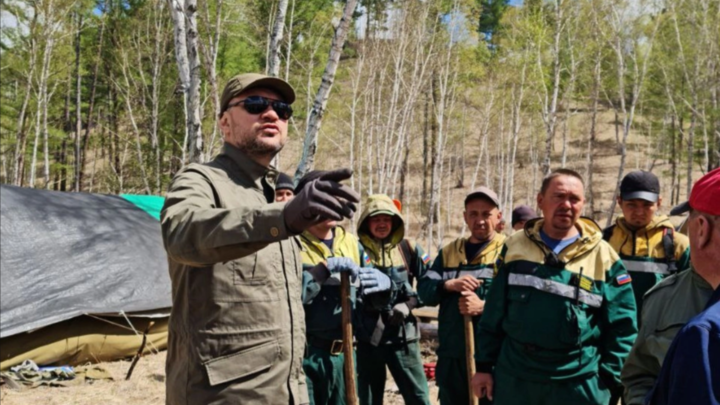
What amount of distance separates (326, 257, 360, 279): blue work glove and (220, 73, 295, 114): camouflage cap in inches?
65.0

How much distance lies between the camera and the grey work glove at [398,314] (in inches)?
163

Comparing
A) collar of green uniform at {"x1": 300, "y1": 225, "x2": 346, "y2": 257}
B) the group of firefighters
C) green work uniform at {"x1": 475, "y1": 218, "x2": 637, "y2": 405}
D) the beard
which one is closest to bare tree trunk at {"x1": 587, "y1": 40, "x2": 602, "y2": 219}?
the group of firefighters

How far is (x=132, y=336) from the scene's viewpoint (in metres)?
7.39

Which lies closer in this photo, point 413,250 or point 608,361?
point 608,361

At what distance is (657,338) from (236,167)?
1.54 metres

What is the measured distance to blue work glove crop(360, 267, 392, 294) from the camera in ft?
12.7

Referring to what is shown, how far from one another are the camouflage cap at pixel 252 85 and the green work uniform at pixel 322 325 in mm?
1739

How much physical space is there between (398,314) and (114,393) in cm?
357

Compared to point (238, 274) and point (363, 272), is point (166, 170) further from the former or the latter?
point (238, 274)

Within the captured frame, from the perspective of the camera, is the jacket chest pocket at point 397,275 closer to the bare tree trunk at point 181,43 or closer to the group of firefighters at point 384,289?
the group of firefighters at point 384,289

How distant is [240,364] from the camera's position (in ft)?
6.24

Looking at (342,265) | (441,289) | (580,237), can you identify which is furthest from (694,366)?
(441,289)

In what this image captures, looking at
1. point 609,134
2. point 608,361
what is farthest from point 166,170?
point 609,134

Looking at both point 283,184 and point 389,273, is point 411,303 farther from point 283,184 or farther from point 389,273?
point 283,184
